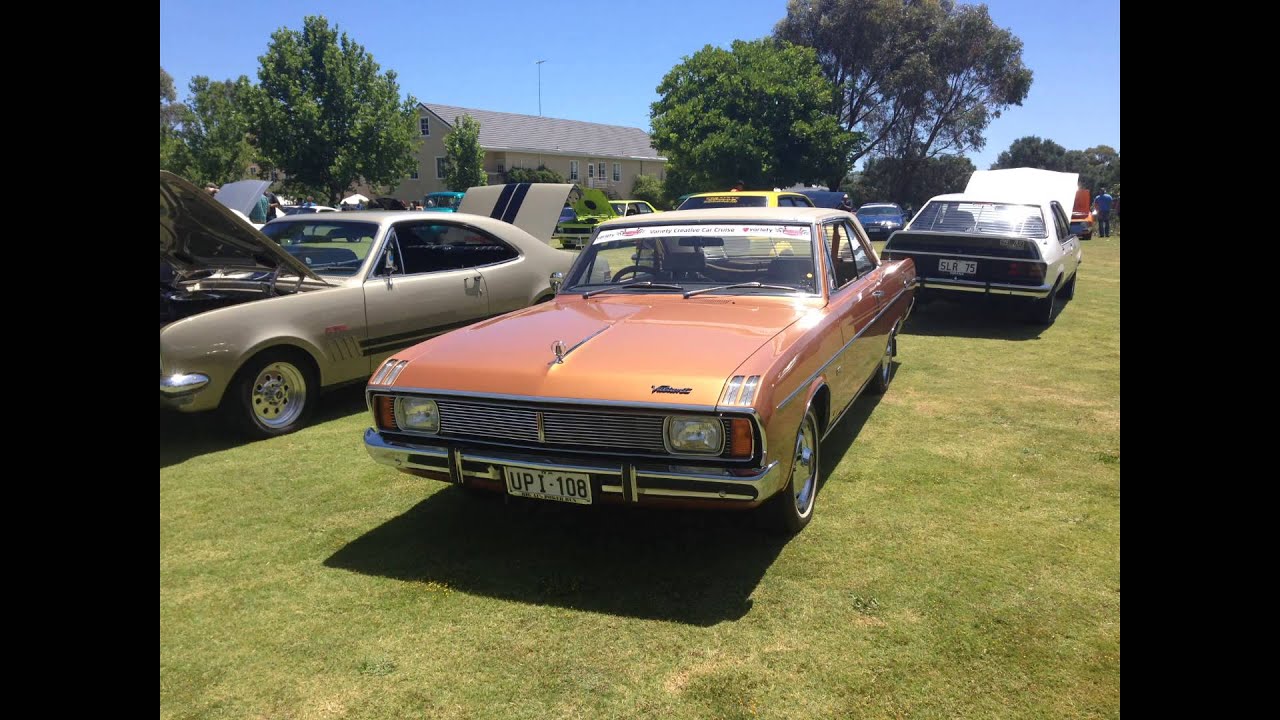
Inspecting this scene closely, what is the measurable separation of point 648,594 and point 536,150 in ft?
176

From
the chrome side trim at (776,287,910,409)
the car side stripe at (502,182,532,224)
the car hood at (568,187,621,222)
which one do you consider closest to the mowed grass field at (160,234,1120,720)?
the chrome side trim at (776,287,910,409)

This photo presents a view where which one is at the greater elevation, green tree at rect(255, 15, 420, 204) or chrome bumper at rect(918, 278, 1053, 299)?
green tree at rect(255, 15, 420, 204)

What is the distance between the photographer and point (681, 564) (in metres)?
3.55

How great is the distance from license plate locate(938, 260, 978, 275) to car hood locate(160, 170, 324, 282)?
6687 millimetres

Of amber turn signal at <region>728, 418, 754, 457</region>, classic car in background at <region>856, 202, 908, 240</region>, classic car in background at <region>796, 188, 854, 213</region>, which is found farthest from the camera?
classic car in background at <region>796, 188, 854, 213</region>

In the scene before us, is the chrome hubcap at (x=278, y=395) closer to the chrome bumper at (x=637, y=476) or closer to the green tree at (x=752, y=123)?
the chrome bumper at (x=637, y=476)

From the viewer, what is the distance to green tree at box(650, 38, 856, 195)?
3466cm

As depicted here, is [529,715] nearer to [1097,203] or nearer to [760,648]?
[760,648]

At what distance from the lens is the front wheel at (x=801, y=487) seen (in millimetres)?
3592

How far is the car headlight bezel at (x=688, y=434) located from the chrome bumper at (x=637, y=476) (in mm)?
68

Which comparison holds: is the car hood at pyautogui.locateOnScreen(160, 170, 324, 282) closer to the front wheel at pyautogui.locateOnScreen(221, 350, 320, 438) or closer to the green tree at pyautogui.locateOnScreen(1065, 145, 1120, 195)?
the front wheel at pyautogui.locateOnScreen(221, 350, 320, 438)

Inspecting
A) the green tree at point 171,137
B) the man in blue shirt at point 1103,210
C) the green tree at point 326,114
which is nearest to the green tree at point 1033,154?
the man in blue shirt at point 1103,210
